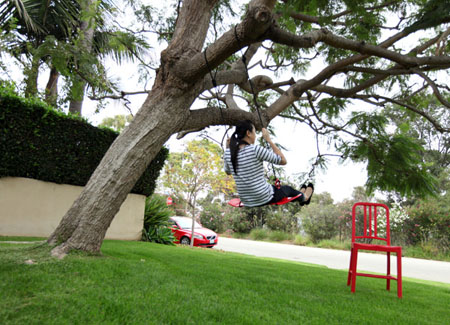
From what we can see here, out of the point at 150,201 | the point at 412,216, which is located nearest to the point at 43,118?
the point at 150,201

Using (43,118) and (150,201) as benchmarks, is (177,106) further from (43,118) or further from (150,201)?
(150,201)

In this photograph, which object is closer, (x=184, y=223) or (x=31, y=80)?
(x=31, y=80)

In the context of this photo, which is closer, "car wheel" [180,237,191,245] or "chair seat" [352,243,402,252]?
"chair seat" [352,243,402,252]

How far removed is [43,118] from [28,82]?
328 centimetres

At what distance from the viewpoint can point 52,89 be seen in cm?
1093

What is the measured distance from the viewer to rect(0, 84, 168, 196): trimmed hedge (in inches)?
255

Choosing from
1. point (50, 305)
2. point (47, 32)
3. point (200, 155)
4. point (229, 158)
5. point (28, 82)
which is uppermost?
point (47, 32)

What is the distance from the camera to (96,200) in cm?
373

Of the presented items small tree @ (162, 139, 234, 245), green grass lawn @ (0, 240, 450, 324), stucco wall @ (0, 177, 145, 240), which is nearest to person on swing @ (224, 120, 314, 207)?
green grass lawn @ (0, 240, 450, 324)

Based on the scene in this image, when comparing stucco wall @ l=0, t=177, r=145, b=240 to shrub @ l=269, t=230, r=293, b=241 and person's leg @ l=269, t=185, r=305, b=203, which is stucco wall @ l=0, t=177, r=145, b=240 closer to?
person's leg @ l=269, t=185, r=305, b=203

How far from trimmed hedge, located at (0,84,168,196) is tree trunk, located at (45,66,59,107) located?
3062 millimetres

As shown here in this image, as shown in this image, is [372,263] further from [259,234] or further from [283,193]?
[259,234]

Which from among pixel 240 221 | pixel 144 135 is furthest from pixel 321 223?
pixel 144 135

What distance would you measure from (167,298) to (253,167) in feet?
5.58
